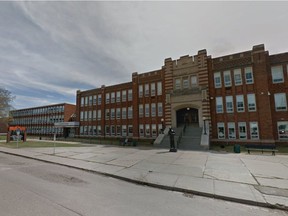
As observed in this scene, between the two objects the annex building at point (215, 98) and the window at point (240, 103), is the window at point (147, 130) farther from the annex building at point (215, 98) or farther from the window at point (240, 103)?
the window at point (240, 103)

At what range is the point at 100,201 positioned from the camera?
512cm

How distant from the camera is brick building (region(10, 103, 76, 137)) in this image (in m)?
48.2

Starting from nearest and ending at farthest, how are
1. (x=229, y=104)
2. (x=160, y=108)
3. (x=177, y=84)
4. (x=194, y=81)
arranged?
(x=229, y=104) → (x=194, y=81) → (x=177, y=84) → (x=160, y=108)

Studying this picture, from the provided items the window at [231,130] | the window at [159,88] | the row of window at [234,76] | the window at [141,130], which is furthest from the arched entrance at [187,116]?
the window at [141,130]

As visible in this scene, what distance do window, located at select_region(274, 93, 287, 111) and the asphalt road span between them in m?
20.5

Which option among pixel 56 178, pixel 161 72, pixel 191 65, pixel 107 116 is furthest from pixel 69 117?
pixel 56 178

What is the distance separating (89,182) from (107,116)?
28698 mm

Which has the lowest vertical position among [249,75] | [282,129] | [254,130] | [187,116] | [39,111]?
[254,130]

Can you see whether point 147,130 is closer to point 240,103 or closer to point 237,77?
point 240,103

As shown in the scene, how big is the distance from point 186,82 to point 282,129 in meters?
13.6

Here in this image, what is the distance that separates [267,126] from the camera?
785 inches

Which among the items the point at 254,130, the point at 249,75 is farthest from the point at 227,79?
the point at 254,130

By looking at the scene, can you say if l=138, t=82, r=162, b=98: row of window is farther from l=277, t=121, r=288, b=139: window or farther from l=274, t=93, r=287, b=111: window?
l=277, t=121, r=288, b=139: window

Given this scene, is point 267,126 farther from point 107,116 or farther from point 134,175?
point 107,116
